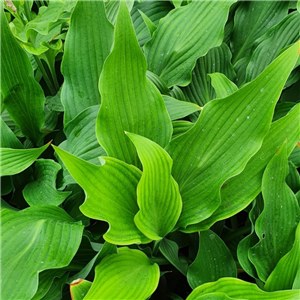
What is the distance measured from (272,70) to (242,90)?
5 centimetres

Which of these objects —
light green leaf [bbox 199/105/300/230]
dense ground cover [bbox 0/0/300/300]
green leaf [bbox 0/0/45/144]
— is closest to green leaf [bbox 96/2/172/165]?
dense ground cover [bbox 0/0/300/300]

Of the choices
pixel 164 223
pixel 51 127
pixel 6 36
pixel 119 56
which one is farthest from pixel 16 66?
pixel 164 223

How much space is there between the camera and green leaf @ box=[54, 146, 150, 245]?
1.74 feet

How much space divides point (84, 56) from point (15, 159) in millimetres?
255

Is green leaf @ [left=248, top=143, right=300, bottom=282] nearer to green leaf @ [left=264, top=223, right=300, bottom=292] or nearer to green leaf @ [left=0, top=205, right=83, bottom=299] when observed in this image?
green leaf @ [left=264, top=223, right=300, bottom=292]

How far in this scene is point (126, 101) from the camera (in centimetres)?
63

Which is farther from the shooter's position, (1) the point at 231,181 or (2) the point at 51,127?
(2) the point at 51,127

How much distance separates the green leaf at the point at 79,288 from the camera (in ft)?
1.77

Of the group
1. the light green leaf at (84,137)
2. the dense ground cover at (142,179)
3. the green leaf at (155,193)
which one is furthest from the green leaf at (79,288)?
the light green leaf at (84,137)

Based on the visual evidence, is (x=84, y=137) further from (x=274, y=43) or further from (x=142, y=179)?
(x=274, y=43)

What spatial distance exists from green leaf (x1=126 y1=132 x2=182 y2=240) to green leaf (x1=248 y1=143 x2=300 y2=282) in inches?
5.9

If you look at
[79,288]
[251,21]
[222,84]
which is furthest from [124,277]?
[251,21]

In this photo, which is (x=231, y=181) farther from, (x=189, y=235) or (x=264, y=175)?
(x=189, y=235)

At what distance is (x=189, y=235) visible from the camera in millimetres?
827
